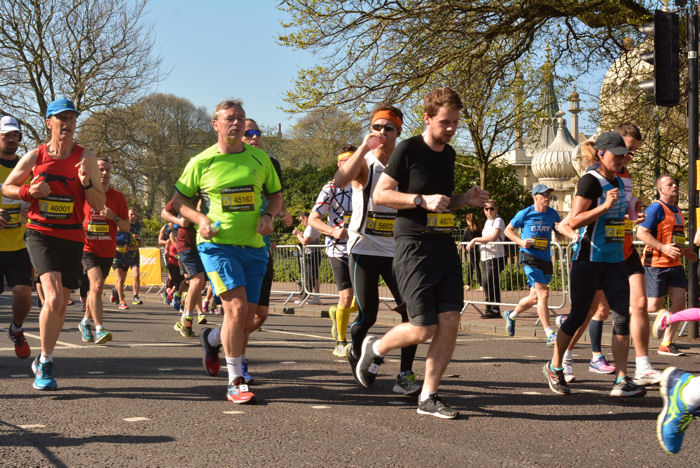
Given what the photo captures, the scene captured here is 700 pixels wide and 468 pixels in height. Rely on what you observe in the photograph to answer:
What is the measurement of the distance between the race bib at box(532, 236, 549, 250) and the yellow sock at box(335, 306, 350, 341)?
3.38 metres

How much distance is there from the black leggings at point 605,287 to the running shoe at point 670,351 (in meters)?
3.30

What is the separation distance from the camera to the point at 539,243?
10633mm

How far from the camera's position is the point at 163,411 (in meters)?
5.54

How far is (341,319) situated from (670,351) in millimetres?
3767

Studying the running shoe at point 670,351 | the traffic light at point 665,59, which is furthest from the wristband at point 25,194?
the traffic light at point 665,59

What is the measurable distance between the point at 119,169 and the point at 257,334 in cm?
2274

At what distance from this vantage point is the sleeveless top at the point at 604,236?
6.29 meters

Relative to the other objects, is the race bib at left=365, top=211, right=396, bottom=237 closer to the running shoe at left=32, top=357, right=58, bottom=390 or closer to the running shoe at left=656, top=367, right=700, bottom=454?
the running shoe at left=32, top=357, right=58, bottom=390

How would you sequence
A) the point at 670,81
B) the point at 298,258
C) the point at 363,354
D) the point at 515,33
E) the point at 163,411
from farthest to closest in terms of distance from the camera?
the point at 298,258 < the point at 515,33 < the point at 670,81 < the point at 363,354 < the point at 163,411

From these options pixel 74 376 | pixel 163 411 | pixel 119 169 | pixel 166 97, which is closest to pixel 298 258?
pixel 74 376

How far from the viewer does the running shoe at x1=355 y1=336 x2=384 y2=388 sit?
607 centimetres

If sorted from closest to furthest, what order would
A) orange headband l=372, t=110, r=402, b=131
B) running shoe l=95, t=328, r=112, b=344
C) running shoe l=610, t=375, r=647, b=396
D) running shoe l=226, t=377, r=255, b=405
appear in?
running shoe l=226, t=377, r=255, b=405 → running shoe l=610, t=375, r=647, b=396 → orange headband l=372, t=110, r=402, b=131 → running shoe l=95, t=328, r=112, b=344

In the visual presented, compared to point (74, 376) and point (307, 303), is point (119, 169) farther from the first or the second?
point (74, 376)

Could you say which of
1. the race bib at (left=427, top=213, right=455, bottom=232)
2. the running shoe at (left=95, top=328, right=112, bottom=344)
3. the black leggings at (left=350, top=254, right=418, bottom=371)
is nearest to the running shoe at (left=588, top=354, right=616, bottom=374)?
the black leggings at (left=350, top=254, right=418, bottom=371)
